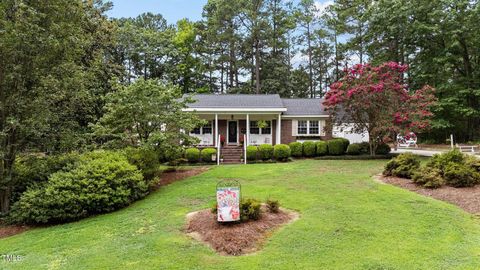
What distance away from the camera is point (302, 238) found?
5371 mm

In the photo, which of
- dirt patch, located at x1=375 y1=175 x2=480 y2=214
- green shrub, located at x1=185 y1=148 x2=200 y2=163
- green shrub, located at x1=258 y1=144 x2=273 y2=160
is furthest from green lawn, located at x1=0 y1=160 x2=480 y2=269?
green shrub, located at x1=258 y1=144 x2=273 y2=160

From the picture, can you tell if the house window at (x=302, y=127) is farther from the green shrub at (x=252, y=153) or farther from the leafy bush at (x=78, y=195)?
the leafy bush at (x=78, y=195)

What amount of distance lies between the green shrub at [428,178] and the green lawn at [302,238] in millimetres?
1018

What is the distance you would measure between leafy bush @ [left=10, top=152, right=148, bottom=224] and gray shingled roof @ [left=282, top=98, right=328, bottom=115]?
14618 mm

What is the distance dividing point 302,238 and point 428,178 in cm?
587

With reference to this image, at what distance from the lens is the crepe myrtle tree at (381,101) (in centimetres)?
1591

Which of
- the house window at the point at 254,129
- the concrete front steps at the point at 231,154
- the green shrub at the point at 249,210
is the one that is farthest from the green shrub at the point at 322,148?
the green shrub at the point at 249,210

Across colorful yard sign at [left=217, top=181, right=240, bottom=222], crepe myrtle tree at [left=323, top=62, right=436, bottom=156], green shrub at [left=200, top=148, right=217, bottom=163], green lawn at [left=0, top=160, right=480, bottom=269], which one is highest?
crepe myrtle tree at [left=323, top=62, right=436, bottom=156]

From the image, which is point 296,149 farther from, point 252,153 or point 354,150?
point 354,150

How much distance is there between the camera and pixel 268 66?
119ft

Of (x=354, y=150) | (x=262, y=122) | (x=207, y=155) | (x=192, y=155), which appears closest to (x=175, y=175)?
(x=192, y=155)

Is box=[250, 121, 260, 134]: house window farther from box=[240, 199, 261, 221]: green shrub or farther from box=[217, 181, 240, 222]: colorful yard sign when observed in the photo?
box=[217, 181, 240, 222]: colorful yard sign

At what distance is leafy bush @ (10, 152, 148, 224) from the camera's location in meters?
7.59

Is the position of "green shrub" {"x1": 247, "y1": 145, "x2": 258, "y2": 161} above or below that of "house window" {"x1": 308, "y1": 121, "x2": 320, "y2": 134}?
below
